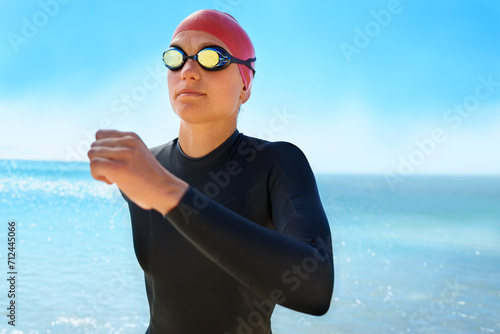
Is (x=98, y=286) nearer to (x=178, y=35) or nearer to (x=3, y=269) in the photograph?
(x=3, y=269)

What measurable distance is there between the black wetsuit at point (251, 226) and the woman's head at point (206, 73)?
0.64 ft

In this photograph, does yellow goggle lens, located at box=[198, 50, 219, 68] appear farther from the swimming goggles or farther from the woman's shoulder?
the woman's shoulder

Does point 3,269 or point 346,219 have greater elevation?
point 3,269

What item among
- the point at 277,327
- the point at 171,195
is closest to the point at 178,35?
the point at 171,195

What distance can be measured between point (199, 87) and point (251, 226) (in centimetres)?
75

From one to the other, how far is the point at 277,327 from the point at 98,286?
15.2 ft

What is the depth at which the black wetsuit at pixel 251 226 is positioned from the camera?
1.29 metres

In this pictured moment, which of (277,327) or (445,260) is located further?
(445,260)

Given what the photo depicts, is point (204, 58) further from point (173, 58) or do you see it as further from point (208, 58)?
point (173, 58)

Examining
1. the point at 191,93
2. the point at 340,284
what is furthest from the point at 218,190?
the point at 340,284

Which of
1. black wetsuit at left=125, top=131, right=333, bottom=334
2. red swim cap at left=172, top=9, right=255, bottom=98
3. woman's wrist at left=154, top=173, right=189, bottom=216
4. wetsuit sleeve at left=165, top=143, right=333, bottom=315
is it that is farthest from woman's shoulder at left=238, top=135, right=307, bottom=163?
woman's wrist at left=154, top=173, right=189, bottom=216

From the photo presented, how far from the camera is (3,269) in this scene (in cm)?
1048

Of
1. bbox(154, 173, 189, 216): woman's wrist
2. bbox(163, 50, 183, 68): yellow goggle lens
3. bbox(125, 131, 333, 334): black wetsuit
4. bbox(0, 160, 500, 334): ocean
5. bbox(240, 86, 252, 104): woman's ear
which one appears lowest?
bbox(0, 160, 500, 334): ocean

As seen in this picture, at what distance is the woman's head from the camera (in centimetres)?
179
